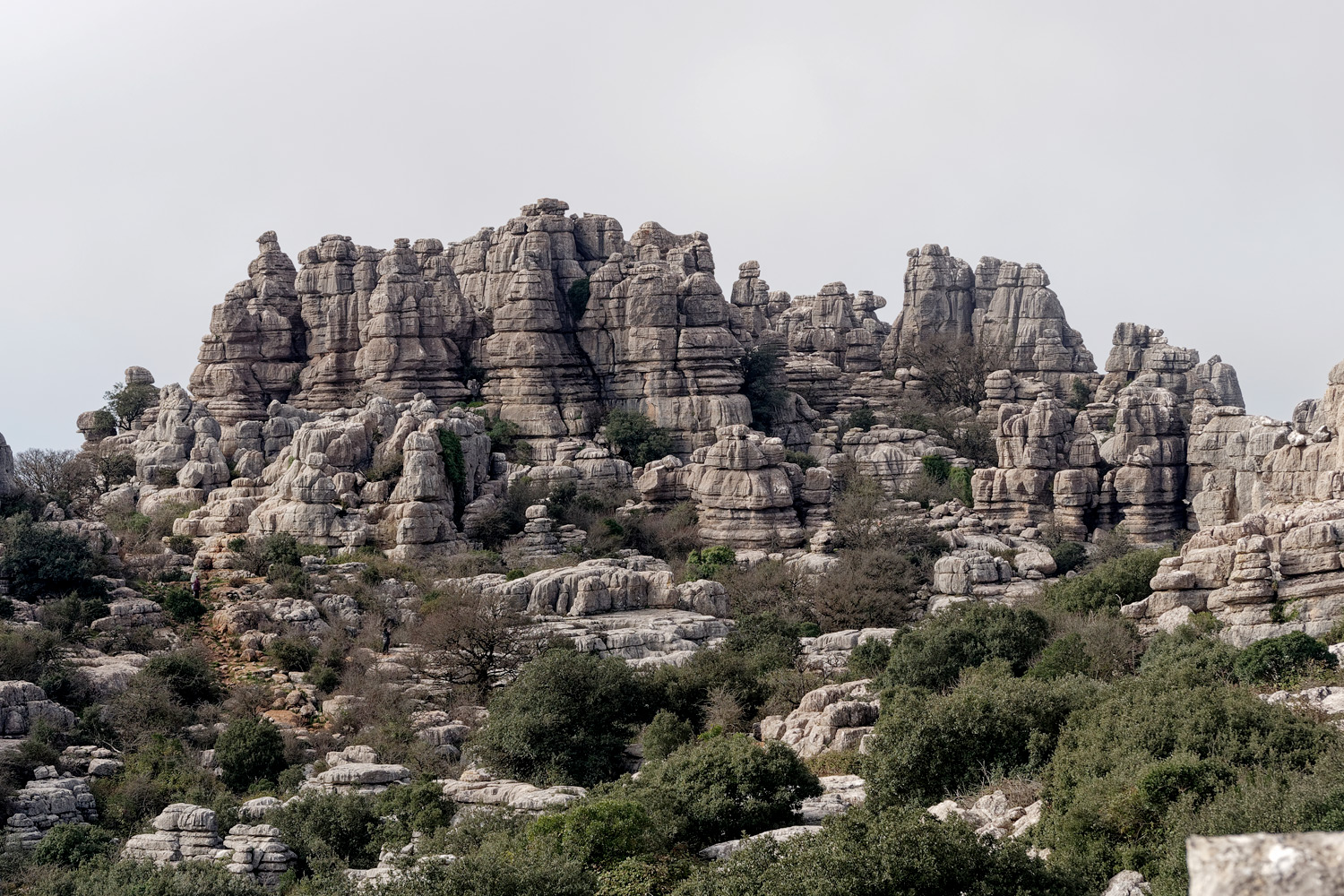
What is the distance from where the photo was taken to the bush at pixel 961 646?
87.7 feet

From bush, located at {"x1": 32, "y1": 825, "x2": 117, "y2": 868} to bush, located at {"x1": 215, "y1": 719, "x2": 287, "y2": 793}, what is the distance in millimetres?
3848

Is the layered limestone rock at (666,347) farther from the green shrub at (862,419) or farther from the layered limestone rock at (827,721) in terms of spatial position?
the layered limestone rock at (827,721)

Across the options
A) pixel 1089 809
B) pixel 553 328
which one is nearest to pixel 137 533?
pixel 553 328

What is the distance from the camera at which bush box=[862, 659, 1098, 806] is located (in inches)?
786

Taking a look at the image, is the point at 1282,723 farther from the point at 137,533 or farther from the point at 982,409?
the point at 982,409

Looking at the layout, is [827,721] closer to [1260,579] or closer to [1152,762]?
[1260,579]

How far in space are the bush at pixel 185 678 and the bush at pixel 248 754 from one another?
338cm

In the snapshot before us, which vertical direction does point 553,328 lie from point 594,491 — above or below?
above

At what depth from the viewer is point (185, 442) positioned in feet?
162

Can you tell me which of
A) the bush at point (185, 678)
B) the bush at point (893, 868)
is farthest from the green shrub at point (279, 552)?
the bush at point (893, 868)

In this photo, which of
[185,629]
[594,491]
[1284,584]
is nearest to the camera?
[1284,584]

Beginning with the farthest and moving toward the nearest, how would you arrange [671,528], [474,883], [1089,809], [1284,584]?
[671,528] → [1284,584] → [1089,809] → [474,883]

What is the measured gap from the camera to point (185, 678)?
96.1ft

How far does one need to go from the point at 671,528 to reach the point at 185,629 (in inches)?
633
